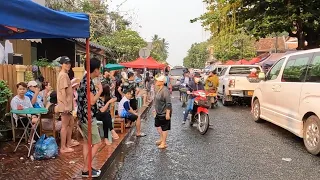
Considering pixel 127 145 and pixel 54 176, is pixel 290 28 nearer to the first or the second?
pixel 127 145

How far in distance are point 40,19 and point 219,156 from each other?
Result: 4394mm

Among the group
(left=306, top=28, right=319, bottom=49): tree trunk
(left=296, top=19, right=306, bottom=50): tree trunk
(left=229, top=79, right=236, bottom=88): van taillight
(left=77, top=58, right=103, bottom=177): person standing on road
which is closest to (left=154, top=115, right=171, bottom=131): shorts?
(left=77, top=58, right=103, bottom=177): person standing on road

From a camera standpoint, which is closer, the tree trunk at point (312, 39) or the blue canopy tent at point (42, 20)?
the blue canopy tent at point (42, 20)

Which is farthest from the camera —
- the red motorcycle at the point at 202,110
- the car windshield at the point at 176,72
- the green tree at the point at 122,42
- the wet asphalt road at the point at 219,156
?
the car windshield at the point at 176,72

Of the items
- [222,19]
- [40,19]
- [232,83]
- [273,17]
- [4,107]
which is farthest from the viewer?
[222,19]

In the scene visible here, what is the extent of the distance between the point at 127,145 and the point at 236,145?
95.7 inches

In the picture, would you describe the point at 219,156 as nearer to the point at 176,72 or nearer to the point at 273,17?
the point at 273,17

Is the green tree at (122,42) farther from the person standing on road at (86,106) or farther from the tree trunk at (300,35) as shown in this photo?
the person standing on road at (86,106)

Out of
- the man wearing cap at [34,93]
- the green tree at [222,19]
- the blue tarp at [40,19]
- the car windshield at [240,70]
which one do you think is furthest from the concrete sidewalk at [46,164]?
the green tree at [222,19]

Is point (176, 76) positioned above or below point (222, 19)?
below

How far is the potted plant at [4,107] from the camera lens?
6.97m

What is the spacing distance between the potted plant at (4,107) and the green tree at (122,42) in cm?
1710

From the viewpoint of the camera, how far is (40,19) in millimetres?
3516

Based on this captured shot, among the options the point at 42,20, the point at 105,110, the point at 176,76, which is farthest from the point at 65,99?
the point at 176,76
